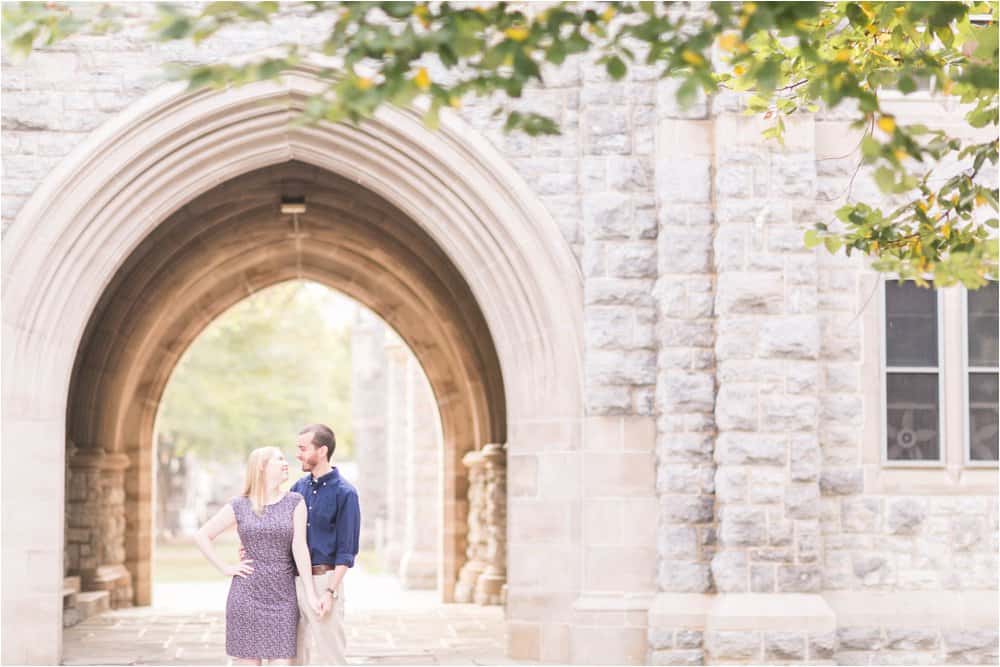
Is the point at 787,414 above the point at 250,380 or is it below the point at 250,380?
below

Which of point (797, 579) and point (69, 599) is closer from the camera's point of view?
point (797, 579)

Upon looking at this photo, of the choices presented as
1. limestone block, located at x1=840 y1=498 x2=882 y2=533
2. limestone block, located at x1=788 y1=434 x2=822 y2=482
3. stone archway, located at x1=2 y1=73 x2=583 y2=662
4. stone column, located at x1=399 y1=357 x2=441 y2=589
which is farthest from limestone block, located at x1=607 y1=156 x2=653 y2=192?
stone column, located at x1=399 y1=357 x2=441 y2=589

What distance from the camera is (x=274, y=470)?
273 inches

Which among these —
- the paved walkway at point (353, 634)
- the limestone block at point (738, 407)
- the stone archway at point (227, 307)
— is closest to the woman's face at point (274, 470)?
the limestone block at point (738, 407)

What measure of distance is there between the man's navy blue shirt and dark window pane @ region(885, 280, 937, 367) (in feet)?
13.7

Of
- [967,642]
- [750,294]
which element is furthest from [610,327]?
[967,642]

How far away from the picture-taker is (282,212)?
48.0 ft

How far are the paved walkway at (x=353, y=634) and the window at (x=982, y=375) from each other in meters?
3.26

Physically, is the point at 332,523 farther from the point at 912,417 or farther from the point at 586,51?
the point at 912,417

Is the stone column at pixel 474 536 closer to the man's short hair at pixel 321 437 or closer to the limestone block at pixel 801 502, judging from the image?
the limestone block at pixel 801 502

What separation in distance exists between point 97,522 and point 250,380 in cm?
2209

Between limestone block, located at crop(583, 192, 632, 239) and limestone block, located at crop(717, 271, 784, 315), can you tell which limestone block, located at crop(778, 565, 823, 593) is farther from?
limestone block, located at crop(583, 192, 632, 239)

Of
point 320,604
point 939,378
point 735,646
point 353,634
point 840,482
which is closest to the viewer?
point 320,604

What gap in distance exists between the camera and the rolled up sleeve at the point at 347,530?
7340 millimetres
